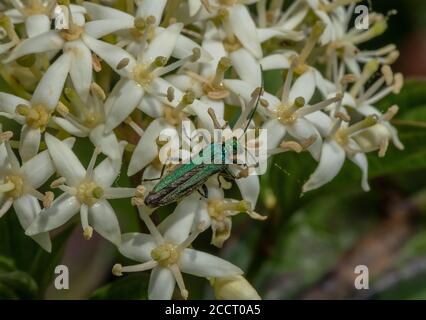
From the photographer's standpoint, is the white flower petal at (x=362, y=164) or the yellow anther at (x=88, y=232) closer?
the yellow anther at (x=88, y=232)

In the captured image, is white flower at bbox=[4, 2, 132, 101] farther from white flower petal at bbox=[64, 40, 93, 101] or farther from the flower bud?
the flower bud

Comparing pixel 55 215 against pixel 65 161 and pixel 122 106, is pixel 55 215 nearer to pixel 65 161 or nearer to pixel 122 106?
pixel 65 161

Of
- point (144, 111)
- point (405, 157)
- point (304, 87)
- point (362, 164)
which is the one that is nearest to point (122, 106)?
point (144, 111)

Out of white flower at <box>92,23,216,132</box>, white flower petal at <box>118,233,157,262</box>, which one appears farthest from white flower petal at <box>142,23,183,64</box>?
white flower petal at <box>118,233,157,262</box>

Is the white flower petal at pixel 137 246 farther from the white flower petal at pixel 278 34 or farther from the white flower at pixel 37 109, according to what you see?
the white flower petal at pixel 278 34

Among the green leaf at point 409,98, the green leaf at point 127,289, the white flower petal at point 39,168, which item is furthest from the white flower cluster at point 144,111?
the green leaf at point 409,98
